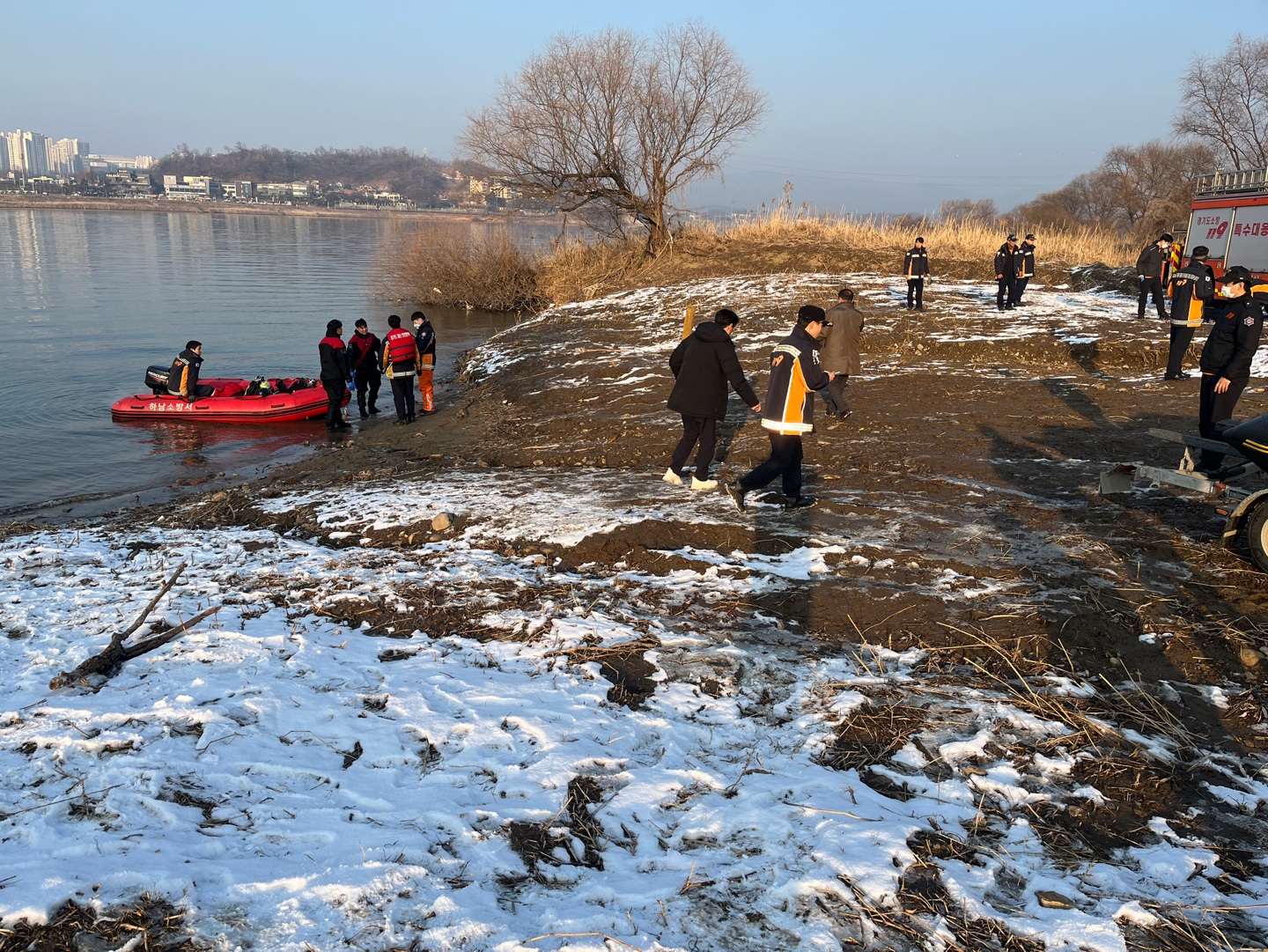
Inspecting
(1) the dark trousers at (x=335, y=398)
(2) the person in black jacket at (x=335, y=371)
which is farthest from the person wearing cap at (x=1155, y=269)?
(1) the dark trousers at (x=335, y=398)

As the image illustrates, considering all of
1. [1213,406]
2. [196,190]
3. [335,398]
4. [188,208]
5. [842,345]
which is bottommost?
[335,398]

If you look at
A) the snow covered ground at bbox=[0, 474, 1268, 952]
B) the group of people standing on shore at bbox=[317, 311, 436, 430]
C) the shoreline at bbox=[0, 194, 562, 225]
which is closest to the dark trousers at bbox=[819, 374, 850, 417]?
the snow covered ground at bbox=[0, 474, 1268, 952]

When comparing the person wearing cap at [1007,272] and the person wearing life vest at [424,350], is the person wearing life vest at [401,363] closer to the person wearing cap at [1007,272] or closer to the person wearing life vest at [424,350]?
the person wearing life vest at [424,350]

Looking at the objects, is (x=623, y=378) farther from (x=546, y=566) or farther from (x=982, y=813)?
(x=982, y=813)

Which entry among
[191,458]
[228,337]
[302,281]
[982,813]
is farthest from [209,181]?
[982,813]

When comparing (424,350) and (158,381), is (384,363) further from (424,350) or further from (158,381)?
(158,381)

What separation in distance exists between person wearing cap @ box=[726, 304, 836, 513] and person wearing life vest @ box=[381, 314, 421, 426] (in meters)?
7.57

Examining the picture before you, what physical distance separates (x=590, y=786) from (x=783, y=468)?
161 inches

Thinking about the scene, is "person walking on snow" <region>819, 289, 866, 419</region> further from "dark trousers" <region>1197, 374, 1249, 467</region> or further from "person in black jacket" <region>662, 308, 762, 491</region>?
"dark trousers" <region>1197, 374, 1249, 467</region>

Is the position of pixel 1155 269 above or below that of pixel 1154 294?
above

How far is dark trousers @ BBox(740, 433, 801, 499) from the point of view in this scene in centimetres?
695

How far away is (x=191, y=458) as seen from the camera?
12891mm

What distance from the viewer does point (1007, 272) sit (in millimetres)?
16234

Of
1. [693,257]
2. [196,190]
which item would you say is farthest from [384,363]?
[196,190]
